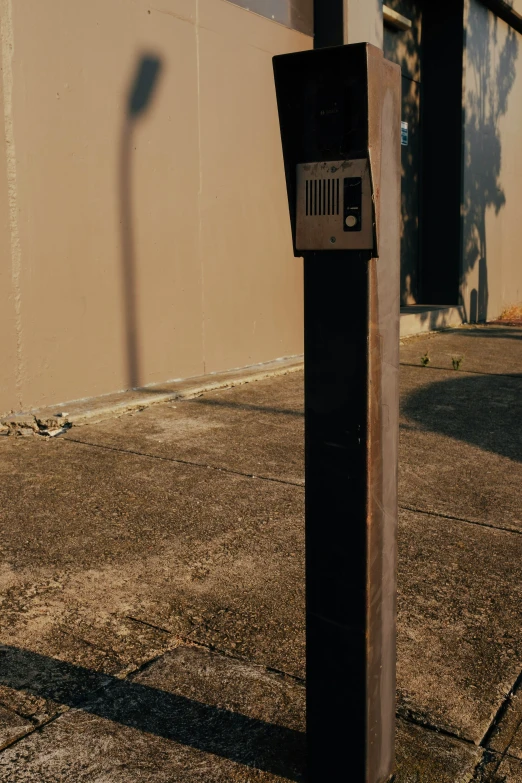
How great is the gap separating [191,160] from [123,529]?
13.7 ft

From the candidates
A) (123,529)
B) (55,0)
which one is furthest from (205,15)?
(123,529)

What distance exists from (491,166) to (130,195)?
8.04 meters

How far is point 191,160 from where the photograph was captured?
7102 millimetres

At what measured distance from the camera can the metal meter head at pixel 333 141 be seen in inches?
68.8

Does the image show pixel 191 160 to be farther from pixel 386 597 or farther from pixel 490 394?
pixel 386 597

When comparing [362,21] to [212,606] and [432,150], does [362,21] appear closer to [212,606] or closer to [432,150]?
→ [432,150]

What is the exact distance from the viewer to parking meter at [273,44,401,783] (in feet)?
5.84

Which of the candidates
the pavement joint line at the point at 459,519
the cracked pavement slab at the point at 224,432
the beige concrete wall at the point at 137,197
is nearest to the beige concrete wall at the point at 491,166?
the beige concrete wall at the point at 137,197

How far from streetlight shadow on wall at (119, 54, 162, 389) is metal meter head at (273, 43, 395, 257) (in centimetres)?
478

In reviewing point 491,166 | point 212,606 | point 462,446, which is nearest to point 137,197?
point 462,446

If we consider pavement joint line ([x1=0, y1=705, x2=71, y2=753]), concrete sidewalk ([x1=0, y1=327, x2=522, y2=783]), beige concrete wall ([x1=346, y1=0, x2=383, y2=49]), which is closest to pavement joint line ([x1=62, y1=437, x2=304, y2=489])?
concrete sidewalk ([x1=0, y1=327, x2=522, y2=783])

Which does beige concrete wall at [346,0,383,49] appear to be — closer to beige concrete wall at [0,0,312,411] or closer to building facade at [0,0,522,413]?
building facade at [0,0,522,413]

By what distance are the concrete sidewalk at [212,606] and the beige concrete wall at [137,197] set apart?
0.98 metres

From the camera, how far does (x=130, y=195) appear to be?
6.51 metres
